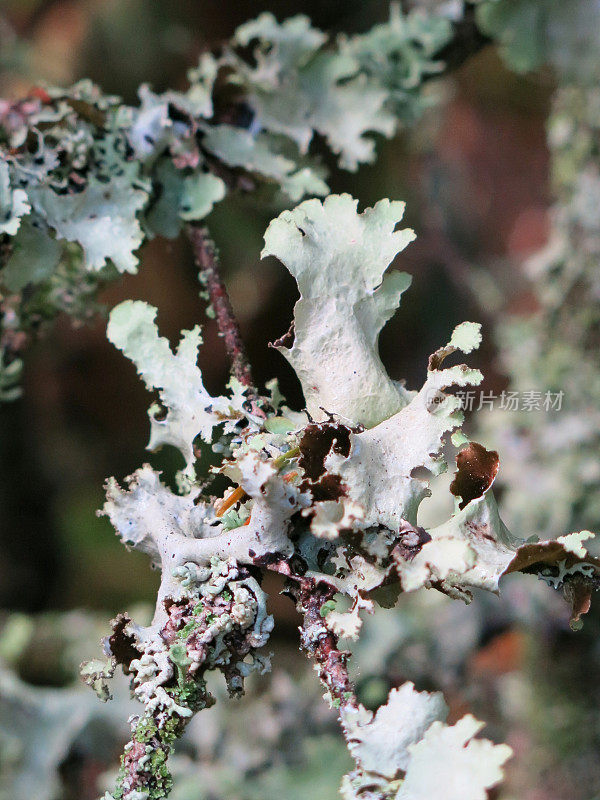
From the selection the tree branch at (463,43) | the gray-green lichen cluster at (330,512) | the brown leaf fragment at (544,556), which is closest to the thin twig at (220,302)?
the gray-green lichen cluster at (330,512)

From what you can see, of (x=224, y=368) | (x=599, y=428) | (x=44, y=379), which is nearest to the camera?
(x=224, y=368)

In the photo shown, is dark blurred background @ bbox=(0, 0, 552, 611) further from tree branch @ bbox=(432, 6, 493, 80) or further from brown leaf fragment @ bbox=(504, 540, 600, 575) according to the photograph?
brown leaf fragment @ bbox=(504, 540, 600, 575)

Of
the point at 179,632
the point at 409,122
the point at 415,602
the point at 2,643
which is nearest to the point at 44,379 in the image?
the point at 2,643

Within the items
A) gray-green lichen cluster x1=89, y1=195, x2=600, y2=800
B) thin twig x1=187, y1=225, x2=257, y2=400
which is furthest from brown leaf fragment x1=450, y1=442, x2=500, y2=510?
thin twig x1=187, y1=225, x2=257, y2=400

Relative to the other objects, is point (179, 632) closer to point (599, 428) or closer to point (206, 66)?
point (206, 66)

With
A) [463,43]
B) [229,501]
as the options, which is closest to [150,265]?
[463,43]

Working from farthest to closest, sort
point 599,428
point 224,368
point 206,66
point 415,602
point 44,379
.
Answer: point 44,379, point 415,602, point 599,428, point 206,66, point 224,368

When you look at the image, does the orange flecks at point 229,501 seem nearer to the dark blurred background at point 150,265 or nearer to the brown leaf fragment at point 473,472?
the brown leaf fragment at point 473,472
